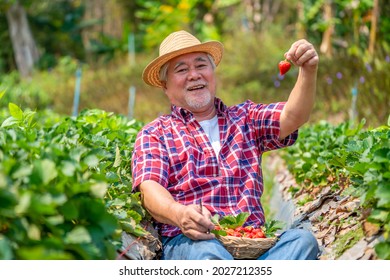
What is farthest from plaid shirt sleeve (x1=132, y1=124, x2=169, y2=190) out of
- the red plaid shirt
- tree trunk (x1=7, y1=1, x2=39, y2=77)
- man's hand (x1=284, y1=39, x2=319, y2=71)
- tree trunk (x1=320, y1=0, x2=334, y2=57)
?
tree trunk (x1=7, y1=1, x2=39, y2=77)

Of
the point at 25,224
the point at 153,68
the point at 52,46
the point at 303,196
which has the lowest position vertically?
the point at 303,196

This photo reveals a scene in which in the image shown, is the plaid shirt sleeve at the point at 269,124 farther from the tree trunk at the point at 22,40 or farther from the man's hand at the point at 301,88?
the tree trunk at the point at 22,40

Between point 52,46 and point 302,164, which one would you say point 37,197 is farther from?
point 52,46

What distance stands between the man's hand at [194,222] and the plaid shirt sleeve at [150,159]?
1.28 ft

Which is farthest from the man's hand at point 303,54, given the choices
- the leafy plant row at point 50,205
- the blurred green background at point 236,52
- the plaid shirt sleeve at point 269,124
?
the blurred green background at point 236,52

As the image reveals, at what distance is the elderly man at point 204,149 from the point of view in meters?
3.05

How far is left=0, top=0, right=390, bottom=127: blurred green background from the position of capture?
1109 centimetres

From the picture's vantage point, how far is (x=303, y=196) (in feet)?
15.8

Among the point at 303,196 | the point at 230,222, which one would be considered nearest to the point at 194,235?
the point at 230,222

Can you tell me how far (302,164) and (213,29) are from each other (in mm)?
17968

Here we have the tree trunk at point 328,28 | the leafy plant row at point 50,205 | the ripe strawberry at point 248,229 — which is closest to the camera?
the leafy plant row at point 50,205

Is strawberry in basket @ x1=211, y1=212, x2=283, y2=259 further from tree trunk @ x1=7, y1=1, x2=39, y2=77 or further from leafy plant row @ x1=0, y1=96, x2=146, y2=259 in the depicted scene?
tree trunk @ x1=7, y1=1, x2=39, y2=77

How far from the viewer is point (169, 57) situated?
3857 millimetres

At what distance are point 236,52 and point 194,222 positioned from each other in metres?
13.7
